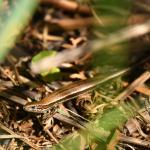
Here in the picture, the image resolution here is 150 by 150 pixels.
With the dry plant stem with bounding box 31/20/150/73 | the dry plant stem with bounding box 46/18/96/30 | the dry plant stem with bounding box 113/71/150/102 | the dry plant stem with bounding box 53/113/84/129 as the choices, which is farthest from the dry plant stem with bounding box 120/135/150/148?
the dry plant stem with bounding box 46/18/96/30

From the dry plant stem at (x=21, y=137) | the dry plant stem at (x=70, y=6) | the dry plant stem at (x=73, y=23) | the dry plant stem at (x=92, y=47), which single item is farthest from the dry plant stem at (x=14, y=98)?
the dry plant stem at (x=70, y=6)

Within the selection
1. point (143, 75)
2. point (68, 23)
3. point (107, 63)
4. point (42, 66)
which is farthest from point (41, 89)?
point (68, 23)

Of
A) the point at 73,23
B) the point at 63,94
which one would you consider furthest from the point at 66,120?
the point at 73,23

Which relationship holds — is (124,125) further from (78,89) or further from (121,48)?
(121,48)

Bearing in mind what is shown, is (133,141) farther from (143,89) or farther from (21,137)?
(21,137)

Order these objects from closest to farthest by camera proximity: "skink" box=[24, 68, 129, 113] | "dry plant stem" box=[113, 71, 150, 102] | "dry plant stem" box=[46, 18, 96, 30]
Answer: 1. "skink" box=[24, 68, 129, 113]
2. "dry plant stem" box=[113, 71, 150, 102]
3. "dry plant stem" box=[46, 18, 96, 30]

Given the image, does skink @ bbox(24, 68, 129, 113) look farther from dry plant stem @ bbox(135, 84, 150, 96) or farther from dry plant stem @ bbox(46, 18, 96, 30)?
dry plant stem @ bbox(46, 18, 96, 30)
